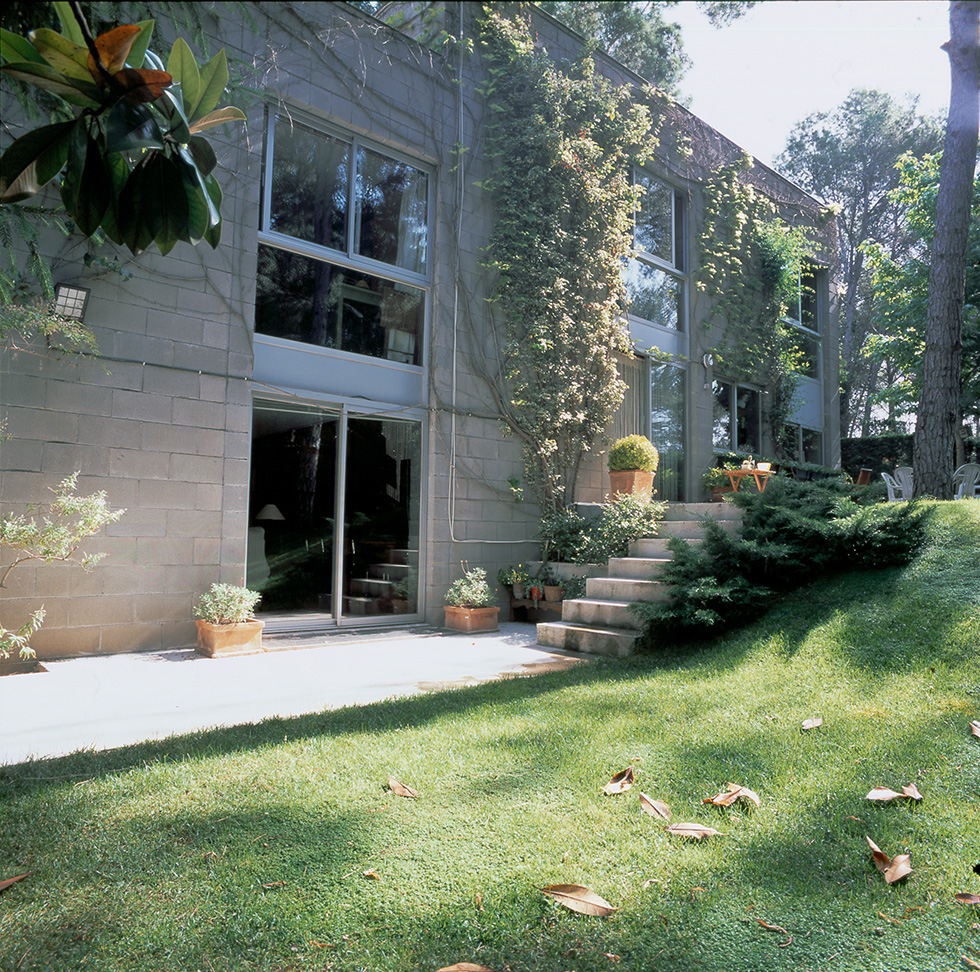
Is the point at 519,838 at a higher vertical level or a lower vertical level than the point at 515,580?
lower

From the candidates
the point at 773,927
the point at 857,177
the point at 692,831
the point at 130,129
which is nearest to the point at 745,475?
the point at 692,831

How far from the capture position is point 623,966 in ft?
4.79

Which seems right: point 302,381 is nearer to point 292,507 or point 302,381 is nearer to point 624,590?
point 292,507

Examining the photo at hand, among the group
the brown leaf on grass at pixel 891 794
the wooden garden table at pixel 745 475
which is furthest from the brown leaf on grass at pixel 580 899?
the wooden garden table at pixel 745 475

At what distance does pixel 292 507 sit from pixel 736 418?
8.30 metres

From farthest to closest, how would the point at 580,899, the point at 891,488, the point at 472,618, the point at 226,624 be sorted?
the point at 891,488 < the point at 472,618 < the point at 226,624 < the point at 580,899

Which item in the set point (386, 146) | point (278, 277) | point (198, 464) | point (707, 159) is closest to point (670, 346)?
point (707, 159)

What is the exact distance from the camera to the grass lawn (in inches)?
60.7

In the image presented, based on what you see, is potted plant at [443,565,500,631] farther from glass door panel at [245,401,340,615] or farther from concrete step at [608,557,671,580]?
concrete step at [608,557,671,580]

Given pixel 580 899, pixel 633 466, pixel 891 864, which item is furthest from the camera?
pixel 633 466

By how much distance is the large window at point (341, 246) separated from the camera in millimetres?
6727

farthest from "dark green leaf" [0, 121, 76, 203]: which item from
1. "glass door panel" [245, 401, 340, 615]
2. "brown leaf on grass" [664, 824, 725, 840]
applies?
"glass door panel" [245, 401, 340, 615]

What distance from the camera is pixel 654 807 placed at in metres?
2.27

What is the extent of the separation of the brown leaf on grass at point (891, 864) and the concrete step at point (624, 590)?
3428 millimetres
